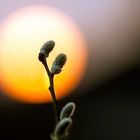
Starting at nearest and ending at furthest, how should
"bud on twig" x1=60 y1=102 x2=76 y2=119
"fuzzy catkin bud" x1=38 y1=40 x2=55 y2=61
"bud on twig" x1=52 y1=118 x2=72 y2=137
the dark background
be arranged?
"bud on twig" x1=52 y1=118 x2=72 y2=137, "bud on twig" x1=60 y1=102 x2=76 y2=119, "fuzzy catkin bud" x1=38 y1=40 x2=55 y2=61, the dark background

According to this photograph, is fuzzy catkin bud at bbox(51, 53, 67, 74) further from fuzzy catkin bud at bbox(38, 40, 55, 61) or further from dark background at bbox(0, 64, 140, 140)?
dark background at bbox(0, 64, 140, 140)

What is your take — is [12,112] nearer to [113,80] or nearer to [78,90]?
[78,90]

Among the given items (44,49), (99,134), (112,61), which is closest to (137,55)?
(112,61)

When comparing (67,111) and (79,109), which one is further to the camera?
(79,109)

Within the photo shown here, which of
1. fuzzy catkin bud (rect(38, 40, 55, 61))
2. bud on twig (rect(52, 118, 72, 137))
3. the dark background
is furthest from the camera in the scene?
the dark background

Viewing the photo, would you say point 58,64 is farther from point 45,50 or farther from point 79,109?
point 79,109

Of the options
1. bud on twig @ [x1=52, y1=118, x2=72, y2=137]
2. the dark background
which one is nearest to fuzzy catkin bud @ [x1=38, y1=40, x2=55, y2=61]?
bud on twig @ [x1=52, y1=118, x2=72, y2=137]

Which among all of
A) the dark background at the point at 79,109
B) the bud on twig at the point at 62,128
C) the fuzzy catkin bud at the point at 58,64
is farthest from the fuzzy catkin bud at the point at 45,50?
the dark background at the point at 79,109

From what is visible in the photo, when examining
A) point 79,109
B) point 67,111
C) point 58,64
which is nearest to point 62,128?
point 67,111
